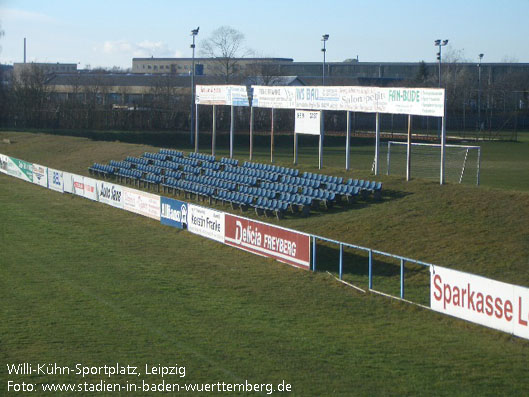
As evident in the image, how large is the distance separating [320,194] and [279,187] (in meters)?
3.15

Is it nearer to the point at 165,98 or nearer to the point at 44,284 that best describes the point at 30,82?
the point at 165,98

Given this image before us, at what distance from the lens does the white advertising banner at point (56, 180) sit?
40.8 meters

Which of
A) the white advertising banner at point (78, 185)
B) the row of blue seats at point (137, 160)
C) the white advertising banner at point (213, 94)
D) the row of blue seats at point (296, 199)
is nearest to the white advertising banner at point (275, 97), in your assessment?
the white advertising banner at point (213, 94)

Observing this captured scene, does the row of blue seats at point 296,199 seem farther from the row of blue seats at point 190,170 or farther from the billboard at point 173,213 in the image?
the row of blue seats at point 190,170

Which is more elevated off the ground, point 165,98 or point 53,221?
point 165,98

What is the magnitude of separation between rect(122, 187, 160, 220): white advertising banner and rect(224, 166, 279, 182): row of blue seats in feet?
20.0

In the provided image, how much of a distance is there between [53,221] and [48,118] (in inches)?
2010

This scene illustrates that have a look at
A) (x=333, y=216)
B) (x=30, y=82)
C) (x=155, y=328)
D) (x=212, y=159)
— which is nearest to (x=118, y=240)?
(x=333, y=216)

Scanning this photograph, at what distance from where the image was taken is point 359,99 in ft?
104

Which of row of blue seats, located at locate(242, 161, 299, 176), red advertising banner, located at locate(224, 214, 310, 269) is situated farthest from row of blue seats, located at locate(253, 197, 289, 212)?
red advertising banner, located at locate(224, 214, 310, 269)

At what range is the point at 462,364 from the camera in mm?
12914

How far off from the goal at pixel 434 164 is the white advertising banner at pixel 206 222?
38.2ft

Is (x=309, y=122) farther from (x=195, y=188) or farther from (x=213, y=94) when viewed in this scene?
(x=213, y=94)

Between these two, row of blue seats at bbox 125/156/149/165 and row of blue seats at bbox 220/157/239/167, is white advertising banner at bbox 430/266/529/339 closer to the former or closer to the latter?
row of blue seats at bbox 220/157/239/167
